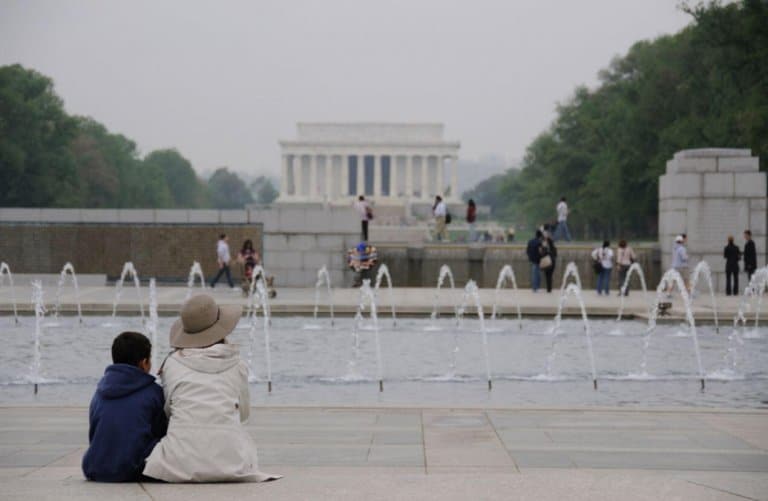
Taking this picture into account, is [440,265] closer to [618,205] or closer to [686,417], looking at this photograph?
[686,417]

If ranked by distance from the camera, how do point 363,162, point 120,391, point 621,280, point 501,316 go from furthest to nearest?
point 363,162 → point 621,280 → point 501,316 → point 120,391

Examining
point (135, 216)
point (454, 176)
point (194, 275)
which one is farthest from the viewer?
point (454, 176)

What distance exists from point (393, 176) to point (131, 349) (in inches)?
4825

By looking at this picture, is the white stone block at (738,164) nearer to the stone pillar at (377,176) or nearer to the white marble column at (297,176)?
the stone pillar at (377,176)

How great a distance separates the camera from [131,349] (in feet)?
22.2

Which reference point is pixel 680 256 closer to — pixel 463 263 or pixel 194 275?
pixel 463 263

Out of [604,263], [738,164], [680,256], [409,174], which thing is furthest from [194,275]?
[409,174]

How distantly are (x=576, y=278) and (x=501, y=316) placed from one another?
8.97m

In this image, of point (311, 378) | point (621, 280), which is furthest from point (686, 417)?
point (621, 280)

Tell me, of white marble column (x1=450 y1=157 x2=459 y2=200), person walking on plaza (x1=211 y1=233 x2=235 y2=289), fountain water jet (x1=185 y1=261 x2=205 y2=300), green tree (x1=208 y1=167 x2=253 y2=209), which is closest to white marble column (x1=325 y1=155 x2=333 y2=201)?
white marble column (x1=450 y1=157 x2=459 y2=200)

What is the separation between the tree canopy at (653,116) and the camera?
3875 cm

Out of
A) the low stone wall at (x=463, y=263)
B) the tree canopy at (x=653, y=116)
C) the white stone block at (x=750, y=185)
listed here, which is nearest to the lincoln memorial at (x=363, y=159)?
the tree canopy at (x=653, y=116)

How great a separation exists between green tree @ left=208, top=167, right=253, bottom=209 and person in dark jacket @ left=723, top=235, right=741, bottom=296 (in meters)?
152

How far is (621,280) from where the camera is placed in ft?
86.2
